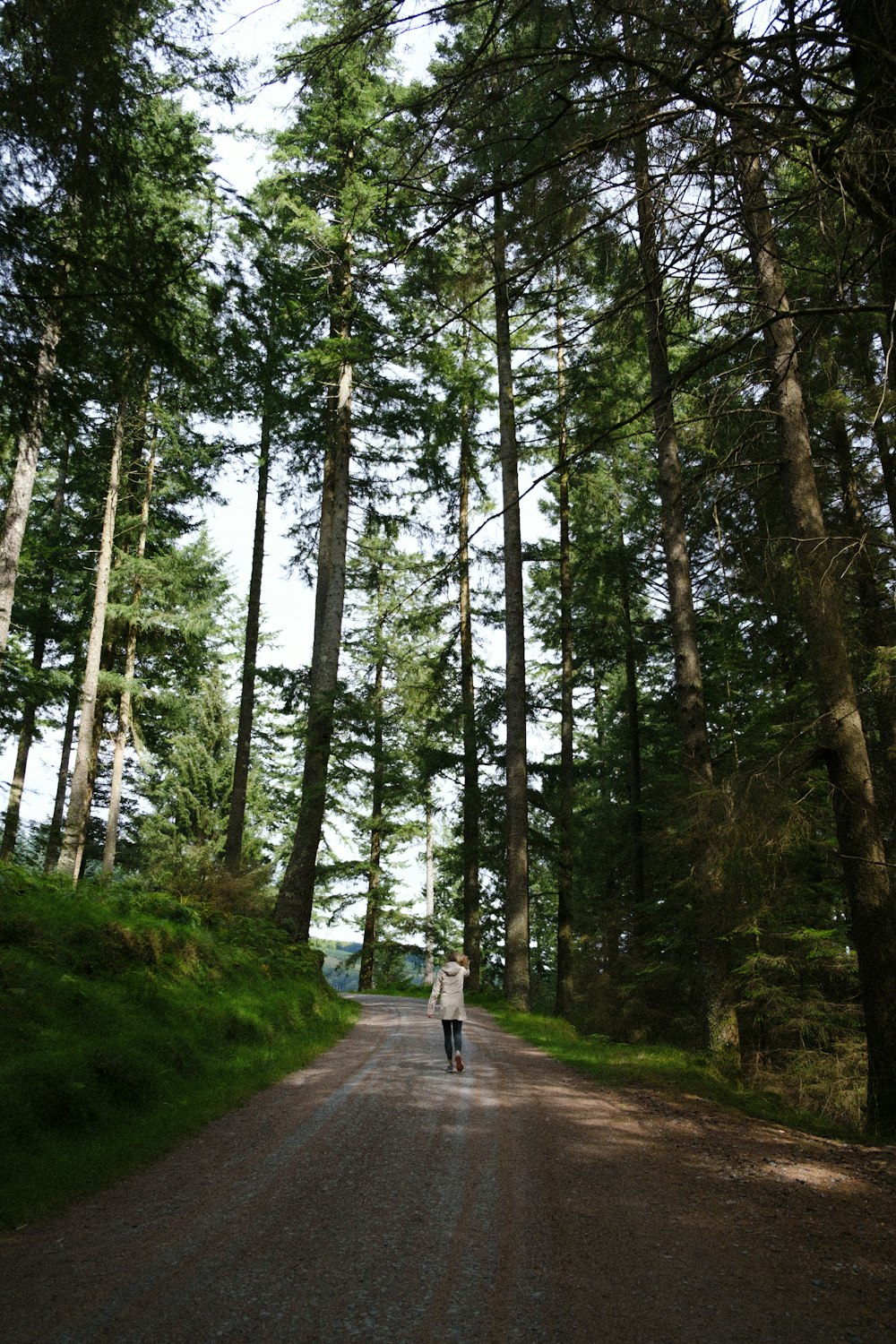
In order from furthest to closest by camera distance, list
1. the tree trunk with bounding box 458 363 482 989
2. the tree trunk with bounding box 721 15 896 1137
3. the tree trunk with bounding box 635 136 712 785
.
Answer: the tree trunk with bounding box 458 363 482 989 < the tree trunk with bounding box 635 136 712 785 < the tree trunk with bounding box 721 15 896 1137

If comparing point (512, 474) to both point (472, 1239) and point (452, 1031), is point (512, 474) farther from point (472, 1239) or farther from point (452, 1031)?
point (472, 1239)

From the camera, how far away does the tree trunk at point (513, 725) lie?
1562cm

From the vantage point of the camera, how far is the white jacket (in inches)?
375

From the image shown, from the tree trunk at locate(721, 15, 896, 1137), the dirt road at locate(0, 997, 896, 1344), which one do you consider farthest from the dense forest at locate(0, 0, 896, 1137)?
the dirt road at locate(0, 997, 896, 1344)

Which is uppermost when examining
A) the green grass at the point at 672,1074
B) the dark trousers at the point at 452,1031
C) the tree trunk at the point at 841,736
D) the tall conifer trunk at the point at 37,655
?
the tall conifer trunk at the point at 37,655

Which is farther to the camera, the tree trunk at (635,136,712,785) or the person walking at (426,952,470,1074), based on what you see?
the tree trunk at (635,136,712,785)

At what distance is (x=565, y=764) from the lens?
20.1 meters

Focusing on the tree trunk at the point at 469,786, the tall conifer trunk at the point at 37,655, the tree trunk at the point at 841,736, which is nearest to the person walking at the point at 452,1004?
the tree trunk at the point at 841,736

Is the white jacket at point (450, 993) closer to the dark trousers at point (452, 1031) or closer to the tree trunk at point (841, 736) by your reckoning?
the dark trousers at point (452, 1031)

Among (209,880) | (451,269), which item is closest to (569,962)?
(209,880)

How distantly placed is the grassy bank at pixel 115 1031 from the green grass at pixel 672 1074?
3.53 metres

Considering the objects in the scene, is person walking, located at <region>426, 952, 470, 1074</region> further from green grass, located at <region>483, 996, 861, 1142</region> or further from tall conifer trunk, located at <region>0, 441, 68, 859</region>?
tall conifer trunk, located at <region>0, 441, 68, 859</region>

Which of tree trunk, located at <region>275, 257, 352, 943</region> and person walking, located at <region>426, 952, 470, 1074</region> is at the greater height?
tree trunk, located at <region>275, 257, 352, 943</region>

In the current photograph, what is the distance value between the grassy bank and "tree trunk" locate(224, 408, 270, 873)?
847cm
